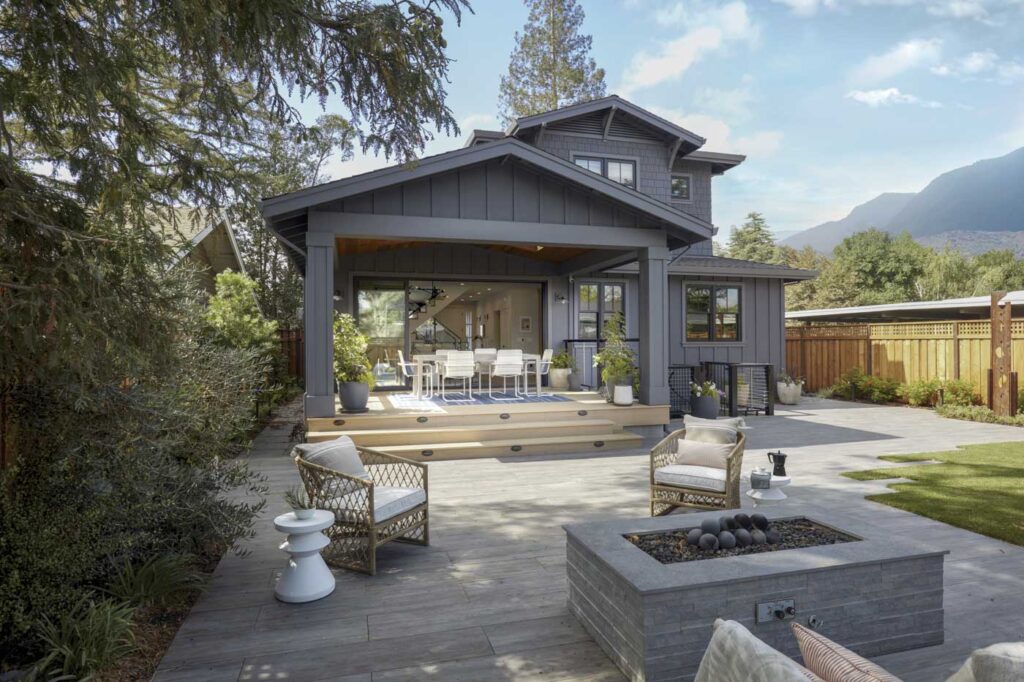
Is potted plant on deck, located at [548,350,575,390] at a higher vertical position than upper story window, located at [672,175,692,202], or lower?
lower

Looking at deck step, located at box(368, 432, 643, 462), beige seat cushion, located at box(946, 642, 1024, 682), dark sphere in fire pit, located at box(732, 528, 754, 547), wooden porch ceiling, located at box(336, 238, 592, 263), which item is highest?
wooden porch ceiling, located at box(336, 238, 592, 263)

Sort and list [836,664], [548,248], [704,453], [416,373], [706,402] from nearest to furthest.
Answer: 1. [836,664]
2. [704,453]
3. [416,373]
4. [706,402]
5. [548,248]

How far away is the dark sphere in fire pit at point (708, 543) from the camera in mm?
3039

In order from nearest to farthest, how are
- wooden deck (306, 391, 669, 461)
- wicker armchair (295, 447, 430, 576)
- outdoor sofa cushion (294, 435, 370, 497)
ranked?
wicker armchair (295, 447, 430, 576)
outdoor sofa cushion (294, 435, 370, 497)
wooden deck (306, 391, 669, 461)

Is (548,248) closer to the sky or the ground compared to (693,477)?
closer to the sky

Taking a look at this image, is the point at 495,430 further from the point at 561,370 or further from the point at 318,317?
the point at 561,370

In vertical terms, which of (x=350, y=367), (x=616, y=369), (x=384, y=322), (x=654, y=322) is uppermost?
(x=384, y=322)

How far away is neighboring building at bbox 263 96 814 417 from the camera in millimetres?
7758

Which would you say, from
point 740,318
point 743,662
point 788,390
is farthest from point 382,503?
point 788,390

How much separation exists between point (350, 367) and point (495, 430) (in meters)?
2.28

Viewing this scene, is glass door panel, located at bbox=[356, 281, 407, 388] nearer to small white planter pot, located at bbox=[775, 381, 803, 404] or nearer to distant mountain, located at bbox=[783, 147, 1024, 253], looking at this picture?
small white planter pot, located at bbox=[775, 381, 803, 404]

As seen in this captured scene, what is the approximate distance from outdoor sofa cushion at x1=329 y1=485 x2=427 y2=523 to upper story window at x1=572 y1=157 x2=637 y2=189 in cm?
1000

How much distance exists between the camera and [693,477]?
4.74m

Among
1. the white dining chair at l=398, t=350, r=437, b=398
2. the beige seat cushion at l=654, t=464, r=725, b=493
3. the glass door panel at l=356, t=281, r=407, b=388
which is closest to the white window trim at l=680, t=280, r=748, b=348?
the white dining chair at l=398, t=350, r=437, b=398
